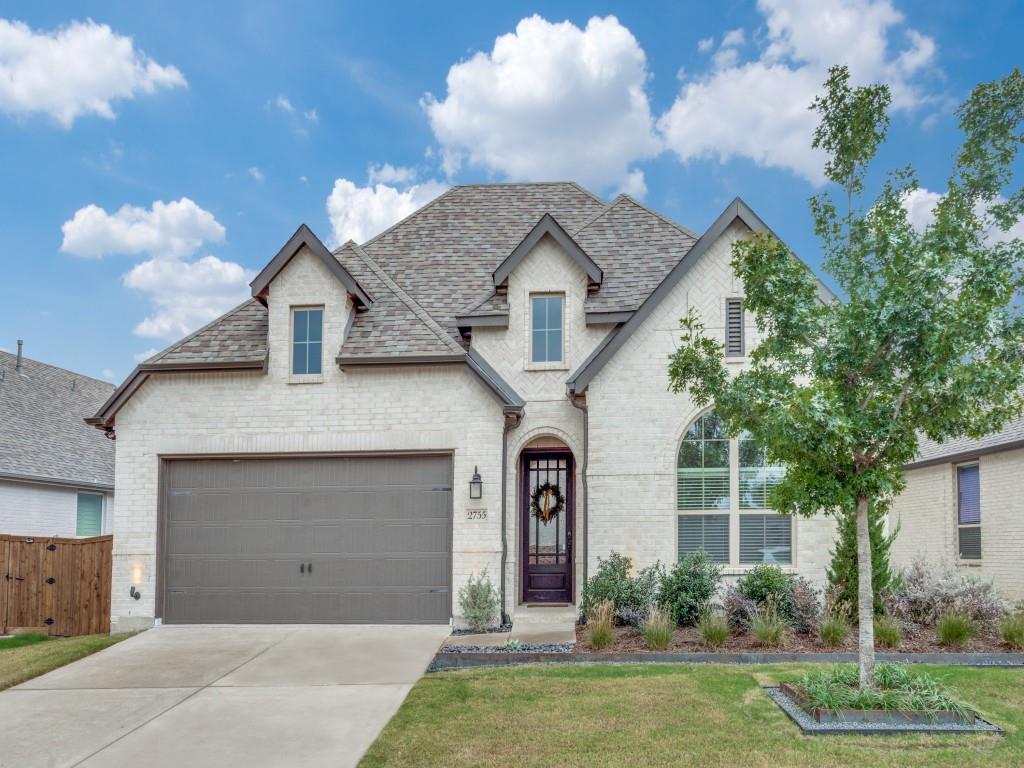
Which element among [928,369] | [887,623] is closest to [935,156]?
[928,369]

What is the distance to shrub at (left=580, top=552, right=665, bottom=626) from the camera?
486 inches

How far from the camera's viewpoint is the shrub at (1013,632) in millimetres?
11039

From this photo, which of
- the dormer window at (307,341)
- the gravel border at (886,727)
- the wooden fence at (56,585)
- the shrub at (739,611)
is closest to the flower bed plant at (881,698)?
the gravel border at (886,727)

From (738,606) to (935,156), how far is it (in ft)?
24.1

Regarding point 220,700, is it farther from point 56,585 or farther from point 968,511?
point 968,511

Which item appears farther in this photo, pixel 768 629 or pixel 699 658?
pixel 768 629

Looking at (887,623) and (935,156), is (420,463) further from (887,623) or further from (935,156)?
(935,156)

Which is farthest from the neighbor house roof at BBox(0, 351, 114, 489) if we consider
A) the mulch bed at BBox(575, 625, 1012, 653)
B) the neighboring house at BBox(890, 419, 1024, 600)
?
the neighboring house at BBox(890, 419, 1024, 600)

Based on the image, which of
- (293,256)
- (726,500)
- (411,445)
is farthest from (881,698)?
(293,256)

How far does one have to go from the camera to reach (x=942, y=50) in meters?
16.8

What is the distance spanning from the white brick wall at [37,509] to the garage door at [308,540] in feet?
28.8

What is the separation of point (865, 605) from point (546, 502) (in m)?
7.76

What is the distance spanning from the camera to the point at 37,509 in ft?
69.6

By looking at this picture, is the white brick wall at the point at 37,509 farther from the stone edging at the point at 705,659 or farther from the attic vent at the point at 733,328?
the attic vent at the point at 733,328
